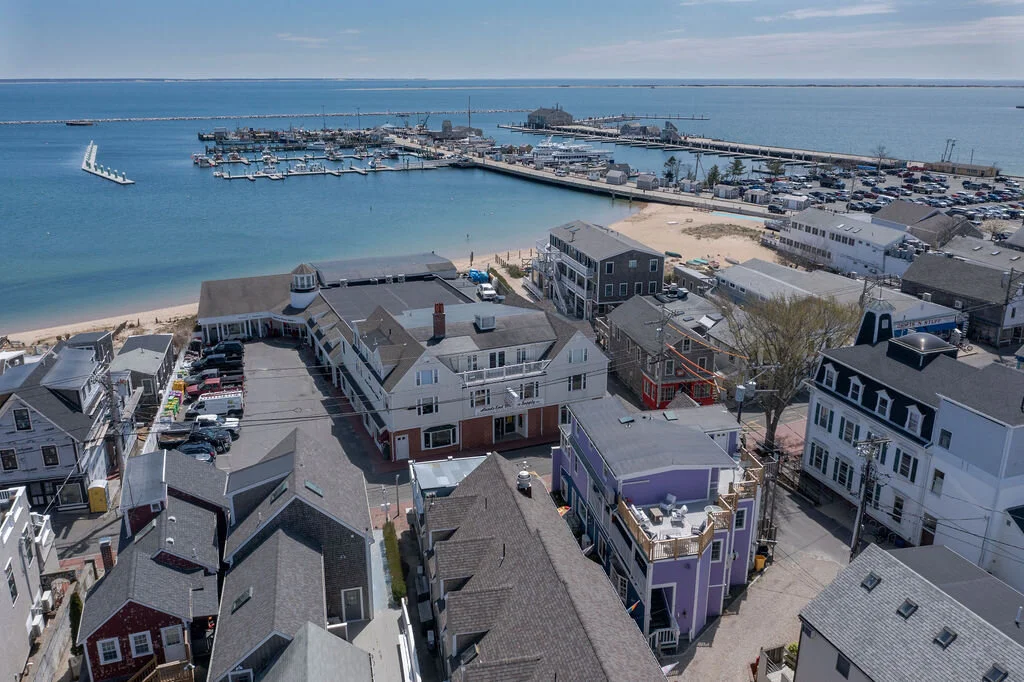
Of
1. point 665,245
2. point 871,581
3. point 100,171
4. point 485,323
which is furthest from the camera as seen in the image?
point 100,171

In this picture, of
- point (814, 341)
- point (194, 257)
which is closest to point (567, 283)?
point (814, 341)

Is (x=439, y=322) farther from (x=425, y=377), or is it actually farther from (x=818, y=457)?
(x=818, y=457)

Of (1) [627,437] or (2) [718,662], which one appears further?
(1) [627,437]

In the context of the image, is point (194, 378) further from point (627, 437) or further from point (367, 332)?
point (627, 437)

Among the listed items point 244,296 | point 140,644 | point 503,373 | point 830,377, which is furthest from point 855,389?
point 244,296

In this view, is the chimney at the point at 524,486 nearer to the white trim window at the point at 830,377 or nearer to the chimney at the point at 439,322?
the chimney at the point at 439,322

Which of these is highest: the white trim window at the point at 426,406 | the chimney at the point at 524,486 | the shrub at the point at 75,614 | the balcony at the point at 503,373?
the chimney at the point at 524,486

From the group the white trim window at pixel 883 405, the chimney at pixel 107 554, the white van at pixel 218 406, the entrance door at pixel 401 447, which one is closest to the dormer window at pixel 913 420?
the white trim window at pixel 883 405
